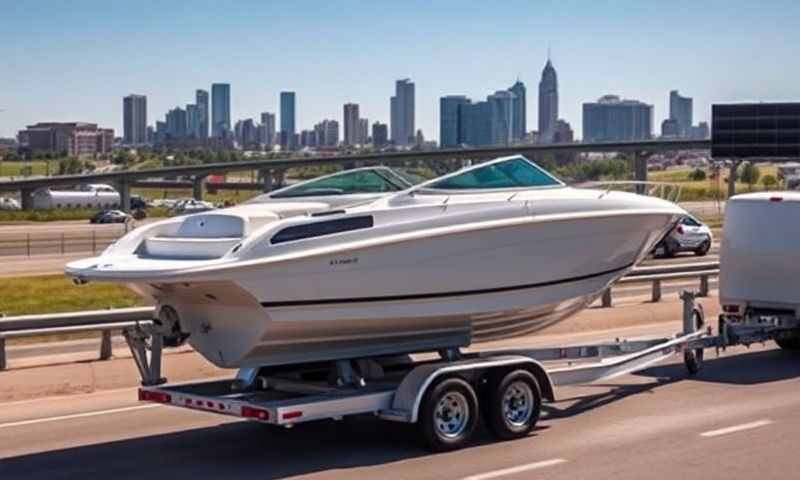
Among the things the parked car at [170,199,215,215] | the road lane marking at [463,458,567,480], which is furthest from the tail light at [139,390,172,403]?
the road lane marking at [463,458,567,480]

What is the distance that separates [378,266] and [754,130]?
65046mm

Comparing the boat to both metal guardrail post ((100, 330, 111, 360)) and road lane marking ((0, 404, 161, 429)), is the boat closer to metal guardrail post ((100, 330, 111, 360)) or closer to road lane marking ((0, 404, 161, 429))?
road lane marking ((0, 404, 161, 429))

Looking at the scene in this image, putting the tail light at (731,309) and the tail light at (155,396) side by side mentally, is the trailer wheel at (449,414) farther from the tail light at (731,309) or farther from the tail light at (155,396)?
the tail light at (731,309)

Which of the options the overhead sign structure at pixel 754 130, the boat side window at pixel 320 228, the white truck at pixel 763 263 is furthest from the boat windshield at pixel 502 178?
the overhead sign structure at pixel 754 130

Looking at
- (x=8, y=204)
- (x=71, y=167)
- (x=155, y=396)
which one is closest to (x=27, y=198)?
(x=8, y=204)

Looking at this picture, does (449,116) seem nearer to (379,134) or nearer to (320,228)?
(379,134)

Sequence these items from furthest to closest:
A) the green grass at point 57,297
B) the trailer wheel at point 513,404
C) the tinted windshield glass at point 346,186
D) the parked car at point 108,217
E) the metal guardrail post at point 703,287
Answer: the parked car at point 108,217, the metal guardrail post at point 703,287, the green grass at point 57,297, the tinted windshield glass at point 346,186, the trailer wheel at point 513,404

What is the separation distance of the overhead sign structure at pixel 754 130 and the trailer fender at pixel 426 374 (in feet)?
208

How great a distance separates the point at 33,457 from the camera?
1138cm

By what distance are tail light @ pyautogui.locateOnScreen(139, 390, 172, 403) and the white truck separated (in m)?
7.87

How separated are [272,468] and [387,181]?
2964 mm

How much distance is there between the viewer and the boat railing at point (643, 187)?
1382cm

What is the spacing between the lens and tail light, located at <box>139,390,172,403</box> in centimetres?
1123

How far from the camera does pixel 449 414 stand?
11391 millimetres
